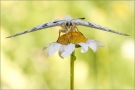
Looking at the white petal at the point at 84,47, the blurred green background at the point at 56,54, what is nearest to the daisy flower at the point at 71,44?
the white petal at the point at 84,47

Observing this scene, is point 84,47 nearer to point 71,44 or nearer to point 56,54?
point 71,44

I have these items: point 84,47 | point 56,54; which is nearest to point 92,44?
point 84,47

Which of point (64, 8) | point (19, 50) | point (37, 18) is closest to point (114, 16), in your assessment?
point (64, 8)

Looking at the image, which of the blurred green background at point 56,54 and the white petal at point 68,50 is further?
the blurred green background at point 56,54

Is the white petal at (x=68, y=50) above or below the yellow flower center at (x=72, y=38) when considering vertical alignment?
below

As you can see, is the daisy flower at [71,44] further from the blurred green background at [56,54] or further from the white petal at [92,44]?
the blurred green background at [56,54]

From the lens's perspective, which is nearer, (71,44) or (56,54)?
(71,44)

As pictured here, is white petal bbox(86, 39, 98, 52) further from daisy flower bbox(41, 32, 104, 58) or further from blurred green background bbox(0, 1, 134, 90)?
blurred green background bbox(0, 1, 134, 90)

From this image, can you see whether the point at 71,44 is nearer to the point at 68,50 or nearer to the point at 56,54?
the point at 68,50

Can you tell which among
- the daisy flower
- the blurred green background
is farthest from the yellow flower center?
the blurred green background
